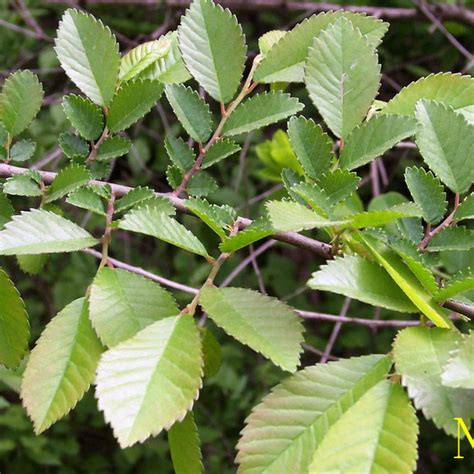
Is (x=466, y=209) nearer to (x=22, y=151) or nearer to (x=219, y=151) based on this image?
(x=219, y=151)

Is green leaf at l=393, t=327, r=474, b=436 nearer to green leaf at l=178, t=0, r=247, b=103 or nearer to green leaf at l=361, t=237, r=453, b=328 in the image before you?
green leaf at l=361, t=237, r=453, b=328

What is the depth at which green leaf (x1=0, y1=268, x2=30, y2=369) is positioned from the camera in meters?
0.60

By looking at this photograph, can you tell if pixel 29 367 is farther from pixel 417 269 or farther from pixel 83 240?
pixel 417 269

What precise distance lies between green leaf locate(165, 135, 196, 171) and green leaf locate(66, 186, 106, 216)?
0.29 ft

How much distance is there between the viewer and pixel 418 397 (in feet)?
1.53

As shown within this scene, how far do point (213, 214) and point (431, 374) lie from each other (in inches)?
9.0

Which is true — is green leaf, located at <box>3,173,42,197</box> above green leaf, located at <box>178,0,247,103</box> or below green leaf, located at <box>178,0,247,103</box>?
below

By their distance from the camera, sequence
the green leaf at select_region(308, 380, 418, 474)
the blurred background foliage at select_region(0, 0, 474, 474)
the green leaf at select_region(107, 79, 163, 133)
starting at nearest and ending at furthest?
the green leaf at select_region(308, 380, 418, 474)
the green leaf at select_region(107, 79, 163, 133)
the blurred background foliage at select_region(0, 0, 474, 474)

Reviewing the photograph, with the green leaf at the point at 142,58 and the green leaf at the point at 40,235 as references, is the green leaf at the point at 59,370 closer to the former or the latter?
the green leaf at the point at 40,235

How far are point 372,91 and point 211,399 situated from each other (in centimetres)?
151

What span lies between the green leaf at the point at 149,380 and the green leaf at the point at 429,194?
25cm

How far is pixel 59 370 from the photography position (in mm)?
545

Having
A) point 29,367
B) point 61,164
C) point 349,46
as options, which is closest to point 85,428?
point 61,164

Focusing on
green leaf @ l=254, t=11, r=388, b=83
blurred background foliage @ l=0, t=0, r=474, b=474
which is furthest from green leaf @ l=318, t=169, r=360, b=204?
blurred background foliage @ l=0, t=0, r=474, b=474
